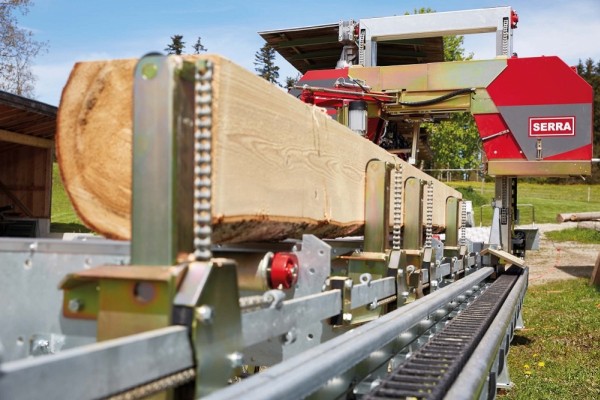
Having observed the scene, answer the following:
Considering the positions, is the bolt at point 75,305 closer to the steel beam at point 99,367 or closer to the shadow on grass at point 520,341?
the steel beam at point 99,367

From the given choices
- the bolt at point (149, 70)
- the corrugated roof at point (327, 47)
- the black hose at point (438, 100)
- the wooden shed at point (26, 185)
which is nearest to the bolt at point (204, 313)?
the bolt at point (149, 70)

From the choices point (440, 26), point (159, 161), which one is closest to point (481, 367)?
point (159, 161)

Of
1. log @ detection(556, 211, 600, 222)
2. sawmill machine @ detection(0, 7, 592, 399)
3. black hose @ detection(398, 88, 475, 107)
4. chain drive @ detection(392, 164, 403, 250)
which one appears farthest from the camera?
log @ detection(556, 211, 600, 222)

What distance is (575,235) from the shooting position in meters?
23.0

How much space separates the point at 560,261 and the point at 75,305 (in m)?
17.0

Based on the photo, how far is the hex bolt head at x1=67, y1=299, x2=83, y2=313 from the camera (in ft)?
5.23

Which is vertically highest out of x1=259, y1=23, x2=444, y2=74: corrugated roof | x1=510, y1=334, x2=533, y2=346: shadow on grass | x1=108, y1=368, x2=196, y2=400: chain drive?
x1=259, y1=23, x2=444, y2=74: corrugated roof

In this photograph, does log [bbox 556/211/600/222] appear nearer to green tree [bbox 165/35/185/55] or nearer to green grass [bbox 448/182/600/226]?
green grass [bbox 448/182/600/226]

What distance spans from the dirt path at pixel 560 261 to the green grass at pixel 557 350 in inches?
145

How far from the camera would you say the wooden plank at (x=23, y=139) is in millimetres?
9780

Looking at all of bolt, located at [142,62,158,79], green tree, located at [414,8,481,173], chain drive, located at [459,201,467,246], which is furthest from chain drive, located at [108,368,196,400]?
green tree, located at [414,8,481,173]

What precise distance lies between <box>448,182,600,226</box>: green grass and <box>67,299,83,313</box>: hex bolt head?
2351cm

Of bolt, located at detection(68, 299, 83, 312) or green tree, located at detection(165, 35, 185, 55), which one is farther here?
green tree, located at detection(165, 35, 185, 55)

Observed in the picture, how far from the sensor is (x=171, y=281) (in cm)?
140
